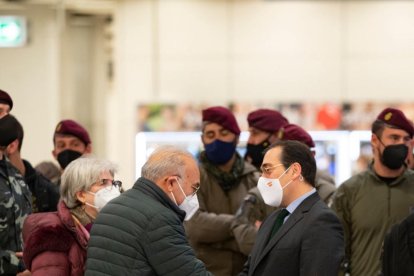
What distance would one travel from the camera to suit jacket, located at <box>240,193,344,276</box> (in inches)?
163

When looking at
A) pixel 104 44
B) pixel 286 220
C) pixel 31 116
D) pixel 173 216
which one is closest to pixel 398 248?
pixel 286 220

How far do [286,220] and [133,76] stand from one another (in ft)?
24.3

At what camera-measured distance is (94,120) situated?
13.2 m

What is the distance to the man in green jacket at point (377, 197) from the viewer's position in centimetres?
571

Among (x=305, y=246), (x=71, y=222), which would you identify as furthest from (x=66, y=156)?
(x=305, y=246)

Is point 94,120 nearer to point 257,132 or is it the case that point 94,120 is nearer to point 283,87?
point 283,87

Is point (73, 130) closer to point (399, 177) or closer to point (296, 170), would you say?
point (399, 177)

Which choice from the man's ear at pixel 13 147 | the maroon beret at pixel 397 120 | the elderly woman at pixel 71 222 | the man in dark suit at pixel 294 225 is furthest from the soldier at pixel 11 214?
the maroon beret at pixel 397 120

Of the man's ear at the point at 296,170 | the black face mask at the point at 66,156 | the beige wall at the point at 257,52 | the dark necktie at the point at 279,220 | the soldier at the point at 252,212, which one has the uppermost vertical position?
the beige wall at the point at 257,52

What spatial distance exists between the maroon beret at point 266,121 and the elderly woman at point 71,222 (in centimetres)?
200

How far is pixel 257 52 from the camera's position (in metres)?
11.6

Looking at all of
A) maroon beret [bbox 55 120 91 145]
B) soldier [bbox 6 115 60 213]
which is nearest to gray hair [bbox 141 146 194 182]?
soldier [bbox 6 115 60 213]

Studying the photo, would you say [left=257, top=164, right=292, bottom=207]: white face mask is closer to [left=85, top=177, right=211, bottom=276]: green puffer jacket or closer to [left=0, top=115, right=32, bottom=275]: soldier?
[left=85, top=177, right=211, bottom=276]: green puffer jacket

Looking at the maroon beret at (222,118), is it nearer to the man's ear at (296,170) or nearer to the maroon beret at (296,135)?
the maroon beret at (296,135)
